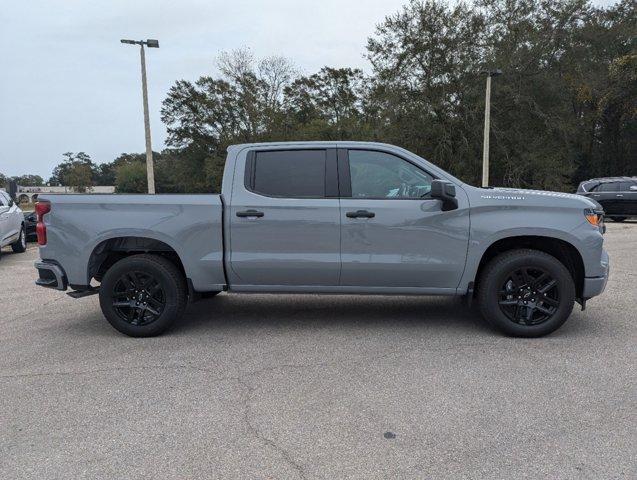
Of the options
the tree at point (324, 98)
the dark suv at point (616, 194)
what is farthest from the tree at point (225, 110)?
the dark suv at point (616, 194)

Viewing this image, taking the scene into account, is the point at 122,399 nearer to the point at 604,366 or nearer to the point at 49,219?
the point at 49,219

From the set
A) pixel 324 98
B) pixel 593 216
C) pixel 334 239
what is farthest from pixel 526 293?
pixel 324 98

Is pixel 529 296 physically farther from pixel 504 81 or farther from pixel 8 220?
pixel 504 81

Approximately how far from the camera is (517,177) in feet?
90.3

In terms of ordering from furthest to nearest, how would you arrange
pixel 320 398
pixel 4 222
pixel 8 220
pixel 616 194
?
pixel 616 194
pixel 8 220
pixel 4 222
pixel 320 398

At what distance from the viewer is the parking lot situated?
2.80m

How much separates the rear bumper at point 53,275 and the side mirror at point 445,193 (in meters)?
3.65

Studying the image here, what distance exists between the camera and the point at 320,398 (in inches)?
141

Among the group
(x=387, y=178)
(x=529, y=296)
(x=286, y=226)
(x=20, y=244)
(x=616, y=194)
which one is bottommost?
(x=20, y=244)

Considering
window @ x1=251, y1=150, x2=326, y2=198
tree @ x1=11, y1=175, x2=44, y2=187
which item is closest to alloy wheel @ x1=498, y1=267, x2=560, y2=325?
window @ x1=251, y1=150, x2=326, y2=198

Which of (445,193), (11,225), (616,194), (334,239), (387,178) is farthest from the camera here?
(616,194)

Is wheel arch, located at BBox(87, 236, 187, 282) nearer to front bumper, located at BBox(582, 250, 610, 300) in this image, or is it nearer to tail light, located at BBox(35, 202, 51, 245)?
tail light, located at BBox(35, 202, 51, 245)

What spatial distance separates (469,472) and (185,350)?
2.81m

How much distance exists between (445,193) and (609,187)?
16.6 meters
